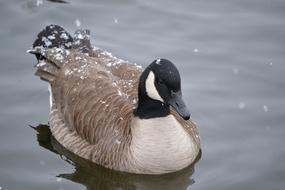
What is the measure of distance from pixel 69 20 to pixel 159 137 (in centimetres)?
418

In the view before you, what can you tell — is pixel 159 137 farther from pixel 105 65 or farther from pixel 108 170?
pixel 105 65

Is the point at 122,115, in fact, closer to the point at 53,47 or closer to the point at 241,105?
the point at 53,47

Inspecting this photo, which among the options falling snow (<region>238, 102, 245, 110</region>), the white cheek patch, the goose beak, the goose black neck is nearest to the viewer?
the goose beak

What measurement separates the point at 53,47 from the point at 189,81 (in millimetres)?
2022

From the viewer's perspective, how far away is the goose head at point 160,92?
7.46m

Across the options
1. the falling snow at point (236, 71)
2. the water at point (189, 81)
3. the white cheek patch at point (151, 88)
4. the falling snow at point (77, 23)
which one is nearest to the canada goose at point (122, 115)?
the white cheek patch at point (151, 88)

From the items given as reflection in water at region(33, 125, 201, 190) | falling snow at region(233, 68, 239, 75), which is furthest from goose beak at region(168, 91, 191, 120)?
falling snow at region(233, 68, 239, 75)

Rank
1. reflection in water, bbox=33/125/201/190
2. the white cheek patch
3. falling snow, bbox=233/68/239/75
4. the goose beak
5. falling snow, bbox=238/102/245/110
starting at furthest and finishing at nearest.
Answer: falling snow, bbox=233/68/239/75 < falling snow, bbox=238/102/245/110 < reflection in water, bbox=33/125/201/190 < the white cheek patch < the goose beak

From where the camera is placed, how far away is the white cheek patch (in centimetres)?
764

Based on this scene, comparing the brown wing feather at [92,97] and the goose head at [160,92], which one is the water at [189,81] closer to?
the brown wing feather at [92,97]

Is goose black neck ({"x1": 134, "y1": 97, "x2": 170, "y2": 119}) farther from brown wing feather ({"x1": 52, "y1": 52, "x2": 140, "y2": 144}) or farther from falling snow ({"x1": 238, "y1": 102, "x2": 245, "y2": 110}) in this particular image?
falling snow ({"x1": 238, "y1": 102, "x2": 245, "y2": 110})

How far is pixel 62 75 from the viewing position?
880 cm

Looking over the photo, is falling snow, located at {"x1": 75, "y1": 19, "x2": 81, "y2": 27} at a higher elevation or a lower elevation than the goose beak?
higher

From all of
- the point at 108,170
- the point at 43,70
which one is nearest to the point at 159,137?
the point at 108,170
